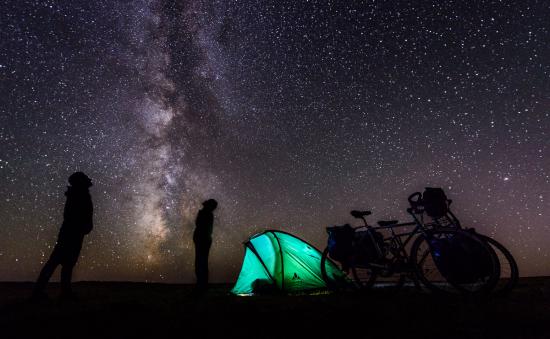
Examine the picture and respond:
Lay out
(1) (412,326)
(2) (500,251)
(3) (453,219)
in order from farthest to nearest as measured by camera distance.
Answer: (3) (453,219)
(2) (500,251)
(1) (412,326)

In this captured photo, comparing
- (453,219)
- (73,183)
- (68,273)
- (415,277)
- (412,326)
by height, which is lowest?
(412,326)

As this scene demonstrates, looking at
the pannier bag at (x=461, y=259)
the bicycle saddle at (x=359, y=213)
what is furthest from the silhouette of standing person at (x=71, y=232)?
Answer: the pannier bag at (x=461, y=259)

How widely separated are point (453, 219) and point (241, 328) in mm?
3520

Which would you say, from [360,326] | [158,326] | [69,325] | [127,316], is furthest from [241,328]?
[69,325]

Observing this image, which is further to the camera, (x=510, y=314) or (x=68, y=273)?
(x=68, y=273)

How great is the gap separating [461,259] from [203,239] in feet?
16.3

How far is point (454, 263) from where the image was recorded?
4.19 meters

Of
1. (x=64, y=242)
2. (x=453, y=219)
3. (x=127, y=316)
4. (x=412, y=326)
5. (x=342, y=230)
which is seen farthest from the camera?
(x=342, y=230)

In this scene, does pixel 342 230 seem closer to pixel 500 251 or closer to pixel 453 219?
pixel 453 219

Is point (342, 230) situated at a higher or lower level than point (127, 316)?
higher

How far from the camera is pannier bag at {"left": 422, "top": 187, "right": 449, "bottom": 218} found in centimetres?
447

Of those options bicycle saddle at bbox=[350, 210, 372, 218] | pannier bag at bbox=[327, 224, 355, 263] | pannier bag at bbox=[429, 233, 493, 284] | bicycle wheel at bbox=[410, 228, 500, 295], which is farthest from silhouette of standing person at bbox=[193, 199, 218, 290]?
pannier bag at bbox=[429, 233, 493, 284]

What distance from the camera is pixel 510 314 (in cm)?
316

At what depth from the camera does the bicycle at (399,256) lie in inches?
162
